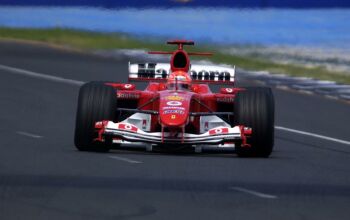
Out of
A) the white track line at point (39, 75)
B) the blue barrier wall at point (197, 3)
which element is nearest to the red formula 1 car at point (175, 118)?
the white track line at point (39, 75)

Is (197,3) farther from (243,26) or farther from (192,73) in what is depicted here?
(192,73)

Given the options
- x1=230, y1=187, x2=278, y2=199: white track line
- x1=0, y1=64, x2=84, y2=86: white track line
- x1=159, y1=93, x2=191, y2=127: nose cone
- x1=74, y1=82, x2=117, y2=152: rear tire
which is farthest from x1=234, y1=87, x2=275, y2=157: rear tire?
x1=0, y1=64, x2=84, y2=86: white track line

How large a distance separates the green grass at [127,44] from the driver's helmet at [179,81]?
42.7 feet

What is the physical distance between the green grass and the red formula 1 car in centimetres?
1379

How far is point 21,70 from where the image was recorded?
31625mm

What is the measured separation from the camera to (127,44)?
1529 inches

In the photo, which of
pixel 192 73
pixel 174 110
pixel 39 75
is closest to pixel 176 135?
pixel 174 110

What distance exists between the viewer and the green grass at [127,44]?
1282 inches

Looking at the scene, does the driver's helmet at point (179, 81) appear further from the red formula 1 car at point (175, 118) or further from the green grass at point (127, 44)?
the green grass at point (127, 44)

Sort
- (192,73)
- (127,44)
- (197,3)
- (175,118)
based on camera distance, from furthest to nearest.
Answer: (127,44)
(197,3)
(192,73)
(175,118)

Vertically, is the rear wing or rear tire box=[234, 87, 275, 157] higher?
the rear wing

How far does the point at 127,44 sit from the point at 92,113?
22.6 m

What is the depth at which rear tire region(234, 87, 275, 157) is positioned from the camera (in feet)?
53.0

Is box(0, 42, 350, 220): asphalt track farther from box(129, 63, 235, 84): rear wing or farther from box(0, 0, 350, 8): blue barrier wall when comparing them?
box(0, 0, 350, 8): blue barrier wall
